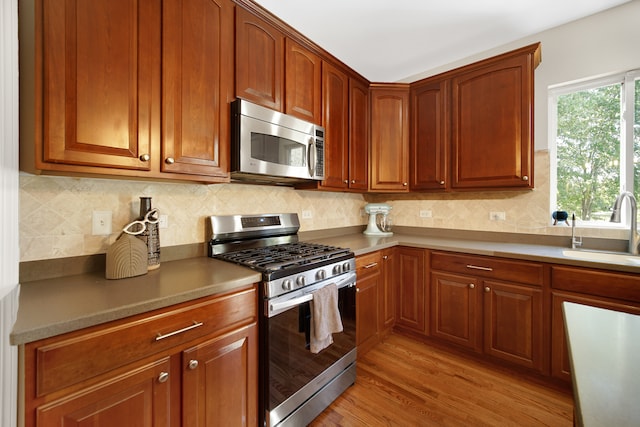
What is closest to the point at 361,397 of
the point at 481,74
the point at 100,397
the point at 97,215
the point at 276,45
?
the point at 100,397

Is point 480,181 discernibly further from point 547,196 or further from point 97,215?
point 97,215

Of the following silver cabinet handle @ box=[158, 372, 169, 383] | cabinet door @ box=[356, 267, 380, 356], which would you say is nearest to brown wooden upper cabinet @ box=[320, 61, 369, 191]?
cabinet door @ box=[356, 267, 380, 356]

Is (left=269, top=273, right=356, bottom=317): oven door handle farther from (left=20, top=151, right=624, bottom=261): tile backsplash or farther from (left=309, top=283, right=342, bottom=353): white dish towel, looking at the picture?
(left=20, top=151, right=624, bottom=261): tile backsplash

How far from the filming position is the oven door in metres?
1.33

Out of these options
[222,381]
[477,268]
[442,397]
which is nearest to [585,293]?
[477,268]

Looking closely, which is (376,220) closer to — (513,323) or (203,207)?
(513,323)

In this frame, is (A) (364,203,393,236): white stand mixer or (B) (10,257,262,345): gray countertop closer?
(B) (10,257,262,345): gray countertop

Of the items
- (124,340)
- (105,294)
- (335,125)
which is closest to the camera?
(124,340)

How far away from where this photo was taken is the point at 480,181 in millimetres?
2297

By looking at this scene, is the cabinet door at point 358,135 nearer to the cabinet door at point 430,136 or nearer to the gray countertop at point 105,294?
the cabinet door at point 430,136

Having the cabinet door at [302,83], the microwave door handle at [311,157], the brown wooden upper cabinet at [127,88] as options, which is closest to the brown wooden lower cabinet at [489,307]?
the microwave door handle at [311,157]

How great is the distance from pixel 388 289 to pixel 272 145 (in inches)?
62.9

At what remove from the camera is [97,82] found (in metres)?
1.11

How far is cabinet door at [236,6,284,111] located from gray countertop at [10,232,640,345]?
1032mm
